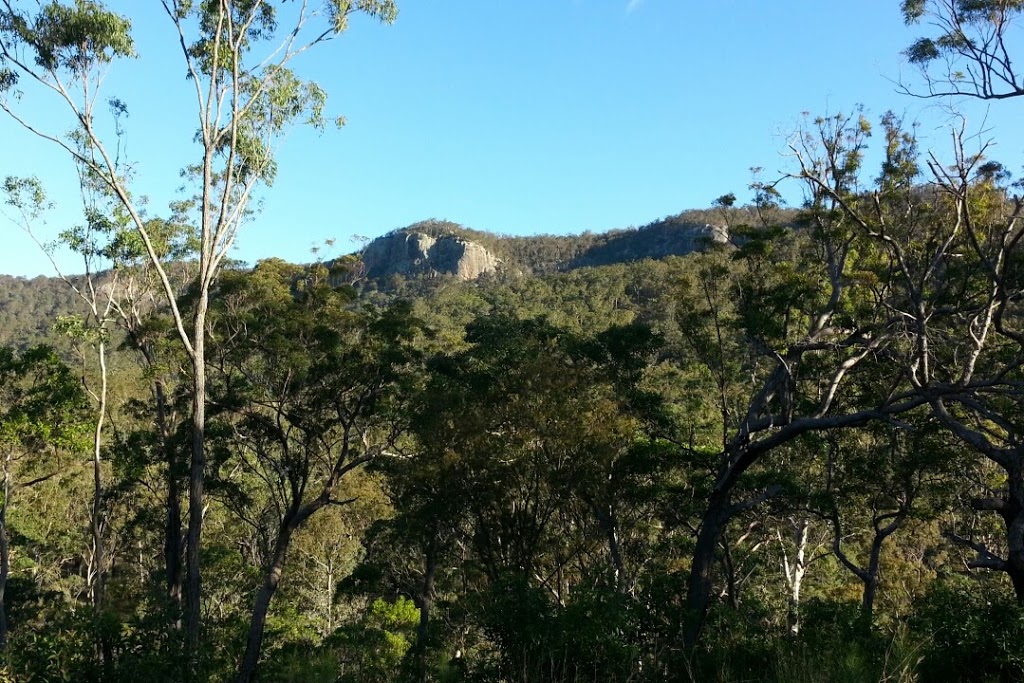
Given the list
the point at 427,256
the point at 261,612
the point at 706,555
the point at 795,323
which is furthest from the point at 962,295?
the point at 427,256

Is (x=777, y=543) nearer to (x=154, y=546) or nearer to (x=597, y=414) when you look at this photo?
(x=597, y=414)

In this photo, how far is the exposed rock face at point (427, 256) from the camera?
106m

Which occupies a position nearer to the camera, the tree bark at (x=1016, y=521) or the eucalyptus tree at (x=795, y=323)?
the tree bark at (x=1016, y=521)

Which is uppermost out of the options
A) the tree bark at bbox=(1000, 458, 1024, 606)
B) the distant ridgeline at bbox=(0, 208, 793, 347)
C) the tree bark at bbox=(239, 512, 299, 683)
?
the distant ridgeline at bbox=(0, 208, 793, 347)

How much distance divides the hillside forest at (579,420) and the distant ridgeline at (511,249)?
85.0m

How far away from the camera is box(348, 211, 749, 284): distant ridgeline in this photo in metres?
103

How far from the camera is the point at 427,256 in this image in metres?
113

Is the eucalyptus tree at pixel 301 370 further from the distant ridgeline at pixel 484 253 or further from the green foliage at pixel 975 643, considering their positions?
the distant ridgeline at pixel 484 253

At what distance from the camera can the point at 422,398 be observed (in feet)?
31.3

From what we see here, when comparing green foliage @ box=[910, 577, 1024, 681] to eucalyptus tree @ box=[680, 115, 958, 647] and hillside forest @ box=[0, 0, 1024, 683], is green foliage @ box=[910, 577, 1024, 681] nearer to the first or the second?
hillside forest @ box=[0, 0, 1024, 683]

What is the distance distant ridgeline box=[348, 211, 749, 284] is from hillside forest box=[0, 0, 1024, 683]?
8500 cm

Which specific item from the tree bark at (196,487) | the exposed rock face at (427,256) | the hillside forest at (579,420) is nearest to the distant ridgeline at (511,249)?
the exposed rock face at (427,256)

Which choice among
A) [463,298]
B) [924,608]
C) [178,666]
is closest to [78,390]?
[178,666]

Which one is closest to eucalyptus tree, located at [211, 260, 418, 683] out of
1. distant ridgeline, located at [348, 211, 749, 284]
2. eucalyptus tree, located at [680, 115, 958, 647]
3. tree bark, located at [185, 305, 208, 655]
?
tree bark, located at [185, 305, 208, 655]
